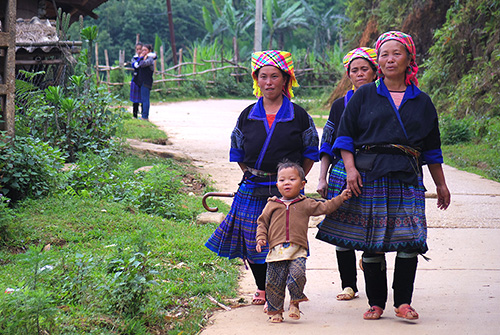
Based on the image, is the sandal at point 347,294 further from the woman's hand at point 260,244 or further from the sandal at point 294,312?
the woman's hand at point 260,244

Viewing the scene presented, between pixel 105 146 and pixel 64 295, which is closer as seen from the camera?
pixel 64 295

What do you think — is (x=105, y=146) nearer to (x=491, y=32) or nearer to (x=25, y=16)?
(x=25, y=16)

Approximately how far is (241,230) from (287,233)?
45cm

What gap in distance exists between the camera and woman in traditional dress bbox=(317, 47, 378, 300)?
423 centimetres

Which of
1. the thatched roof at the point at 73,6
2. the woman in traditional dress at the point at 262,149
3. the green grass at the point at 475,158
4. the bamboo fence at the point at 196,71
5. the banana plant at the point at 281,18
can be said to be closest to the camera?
the woman in traditional dress at the point at 262,149

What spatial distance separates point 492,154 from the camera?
1061cm

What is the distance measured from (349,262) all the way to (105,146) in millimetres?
5015

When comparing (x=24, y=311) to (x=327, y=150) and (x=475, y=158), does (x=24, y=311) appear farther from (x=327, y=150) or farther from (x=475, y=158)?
(x=475, y=158)

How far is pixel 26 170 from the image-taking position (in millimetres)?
6004

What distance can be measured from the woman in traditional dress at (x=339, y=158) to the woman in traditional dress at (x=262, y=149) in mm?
186

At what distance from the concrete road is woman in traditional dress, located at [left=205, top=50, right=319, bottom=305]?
16.9 inches

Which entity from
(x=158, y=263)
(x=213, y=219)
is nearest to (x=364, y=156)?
(x=158, y=263)

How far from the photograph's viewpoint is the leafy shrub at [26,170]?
19.2ft

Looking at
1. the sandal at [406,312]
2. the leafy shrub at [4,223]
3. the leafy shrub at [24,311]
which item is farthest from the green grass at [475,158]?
the leafy shrub at [24,311]
